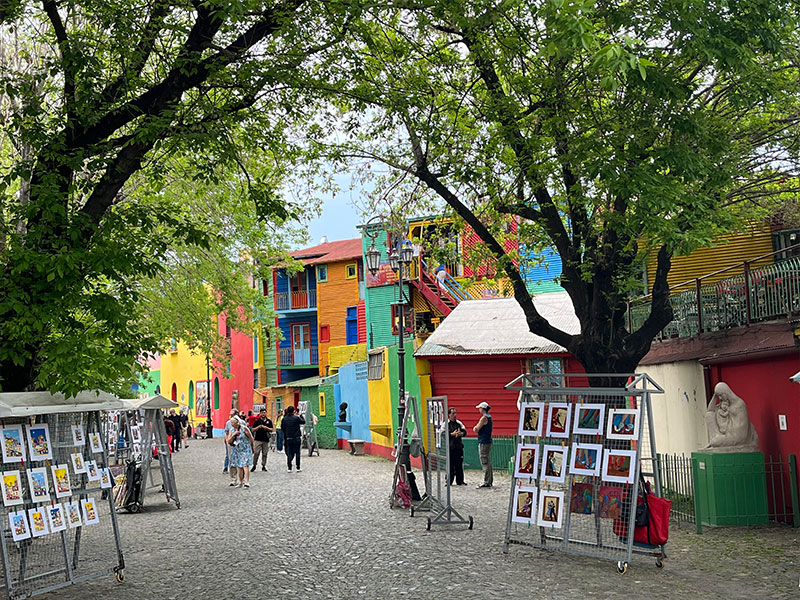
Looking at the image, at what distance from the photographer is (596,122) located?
491 inches

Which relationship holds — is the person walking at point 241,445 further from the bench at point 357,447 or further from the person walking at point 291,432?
the bench at point 357,447

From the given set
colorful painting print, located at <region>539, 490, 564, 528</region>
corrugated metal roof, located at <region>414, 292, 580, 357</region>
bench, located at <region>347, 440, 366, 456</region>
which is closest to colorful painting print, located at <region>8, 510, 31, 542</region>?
colorful painting print, located at <region>539, 490, 564, 528</region>

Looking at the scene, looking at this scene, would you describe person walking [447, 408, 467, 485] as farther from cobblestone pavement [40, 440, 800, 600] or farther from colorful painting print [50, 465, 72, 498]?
colorful painting print [50, 465, 72, 498]

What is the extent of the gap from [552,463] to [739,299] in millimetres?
5880

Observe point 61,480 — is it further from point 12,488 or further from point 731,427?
point 731,427

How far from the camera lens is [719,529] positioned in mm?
13367

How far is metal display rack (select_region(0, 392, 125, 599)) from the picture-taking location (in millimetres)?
9508

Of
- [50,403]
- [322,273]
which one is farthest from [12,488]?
[322,273]

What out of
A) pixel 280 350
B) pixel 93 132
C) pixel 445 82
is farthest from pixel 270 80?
pixel 280 350

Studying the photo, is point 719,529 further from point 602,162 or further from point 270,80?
point 270,80

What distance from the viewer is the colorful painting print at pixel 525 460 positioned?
1168 centimetres

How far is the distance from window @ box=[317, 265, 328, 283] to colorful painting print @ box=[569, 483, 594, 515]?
39700 mm

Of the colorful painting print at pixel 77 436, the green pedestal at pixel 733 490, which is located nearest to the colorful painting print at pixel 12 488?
the colorful painting print at pixel 77 436

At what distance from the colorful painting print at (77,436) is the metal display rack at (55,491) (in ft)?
0.07
